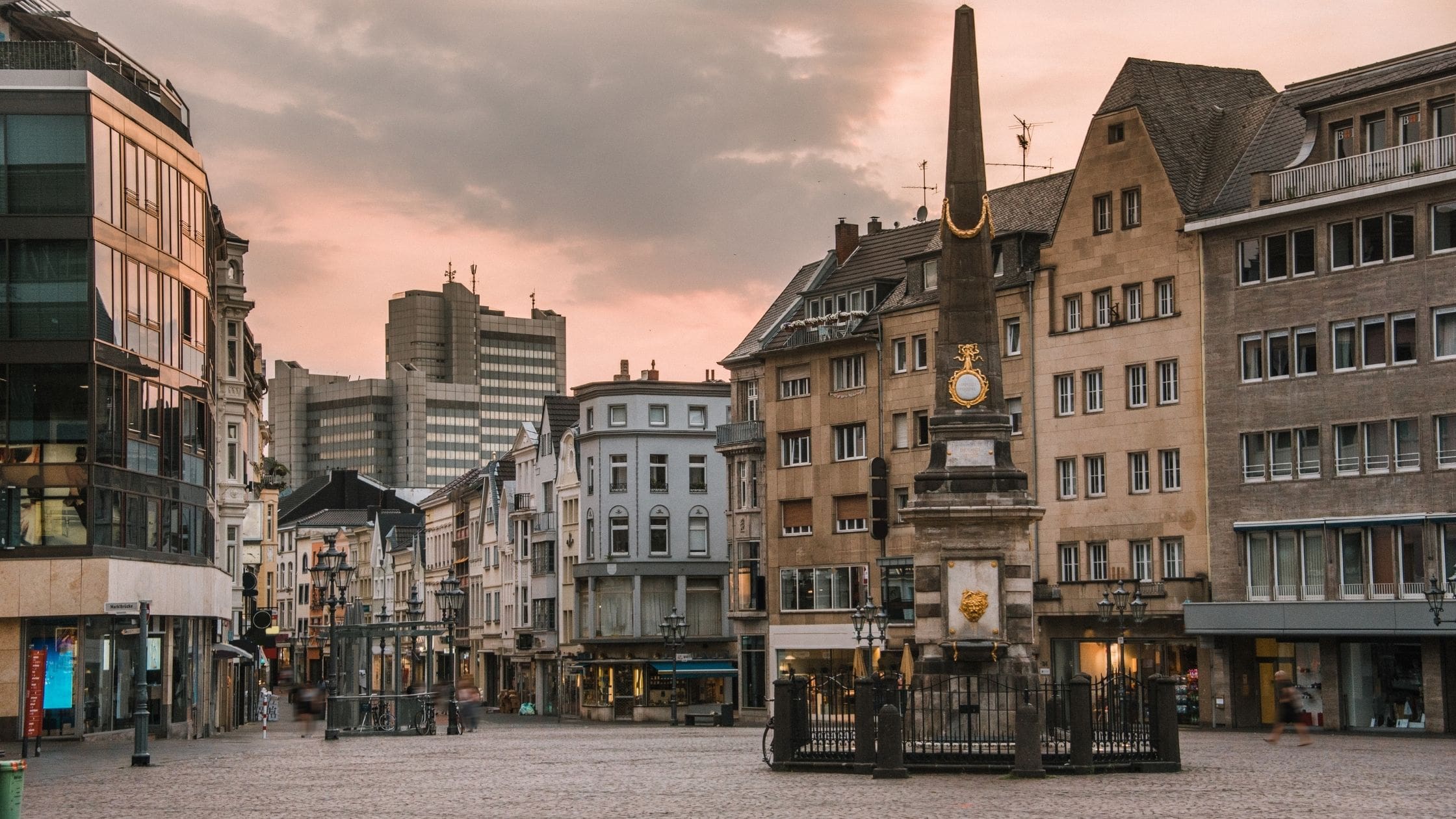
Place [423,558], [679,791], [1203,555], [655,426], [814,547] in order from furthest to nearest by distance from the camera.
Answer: [423,558] < [655,426] < [814,547] < [1203,555] < [679,791]

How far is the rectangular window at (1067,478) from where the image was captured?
69.0 meters

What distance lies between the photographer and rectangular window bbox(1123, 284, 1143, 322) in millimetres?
66625

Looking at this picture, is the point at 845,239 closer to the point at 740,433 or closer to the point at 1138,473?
the point at 740,433

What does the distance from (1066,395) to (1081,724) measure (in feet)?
129

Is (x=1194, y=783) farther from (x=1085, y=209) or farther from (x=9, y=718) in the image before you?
(x=1085, y=209)

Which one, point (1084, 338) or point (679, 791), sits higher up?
point (1084, 338)

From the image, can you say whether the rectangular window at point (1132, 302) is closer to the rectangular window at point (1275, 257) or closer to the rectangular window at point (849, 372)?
the rectangular window at point (1275, 257)

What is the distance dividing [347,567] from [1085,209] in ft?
88.5

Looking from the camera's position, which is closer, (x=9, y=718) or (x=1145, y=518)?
(x=9, y=718)

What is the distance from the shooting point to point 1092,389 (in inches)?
2707

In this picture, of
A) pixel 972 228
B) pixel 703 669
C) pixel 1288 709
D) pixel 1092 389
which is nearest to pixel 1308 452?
pixel 1092 389

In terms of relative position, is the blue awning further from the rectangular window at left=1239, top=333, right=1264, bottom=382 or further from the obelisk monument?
the obelisk monument

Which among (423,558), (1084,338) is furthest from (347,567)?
(423,558)

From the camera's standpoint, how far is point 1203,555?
6378 cm
